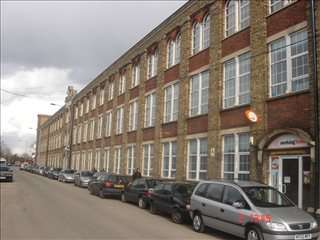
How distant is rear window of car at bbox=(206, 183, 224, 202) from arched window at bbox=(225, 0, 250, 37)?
998 cm

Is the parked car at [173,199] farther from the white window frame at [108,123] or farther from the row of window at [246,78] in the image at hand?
the white window frame at [108,123]

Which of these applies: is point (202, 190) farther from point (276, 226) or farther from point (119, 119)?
point (119, 119)

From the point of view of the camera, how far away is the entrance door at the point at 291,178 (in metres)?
16.5

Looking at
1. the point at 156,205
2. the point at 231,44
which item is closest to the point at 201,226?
the point at 156,205

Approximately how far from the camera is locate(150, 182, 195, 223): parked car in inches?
609

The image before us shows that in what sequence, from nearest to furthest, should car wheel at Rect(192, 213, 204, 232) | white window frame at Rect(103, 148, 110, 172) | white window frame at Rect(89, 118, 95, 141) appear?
car wheel at Rect(192, 213, 204, 232) → white window frame at Rect(103, 148, 110, 172) → white window frame at Rect(89, 118, 95, 141)

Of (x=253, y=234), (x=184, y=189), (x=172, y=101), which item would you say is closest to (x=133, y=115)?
(x=172, y=101)

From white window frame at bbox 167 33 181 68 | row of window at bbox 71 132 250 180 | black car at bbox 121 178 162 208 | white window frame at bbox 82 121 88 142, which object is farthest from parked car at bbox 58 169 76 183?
black car at bbox 121 178 162 208

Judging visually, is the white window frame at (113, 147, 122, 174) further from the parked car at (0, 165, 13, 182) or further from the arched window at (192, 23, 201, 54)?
the arched window at (192, 23, 201, 54)

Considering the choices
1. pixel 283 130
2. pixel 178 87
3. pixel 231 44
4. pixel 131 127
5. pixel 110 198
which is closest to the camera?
pixel 283 130

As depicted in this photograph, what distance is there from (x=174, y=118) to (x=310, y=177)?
1327 centimetres

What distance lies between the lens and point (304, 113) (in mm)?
16188

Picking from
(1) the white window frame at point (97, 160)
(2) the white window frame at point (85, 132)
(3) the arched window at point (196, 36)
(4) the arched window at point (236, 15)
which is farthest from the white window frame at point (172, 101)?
(2) the white window frame at point (85, 132)

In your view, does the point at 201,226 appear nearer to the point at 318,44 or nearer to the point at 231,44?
the point at 318,44
